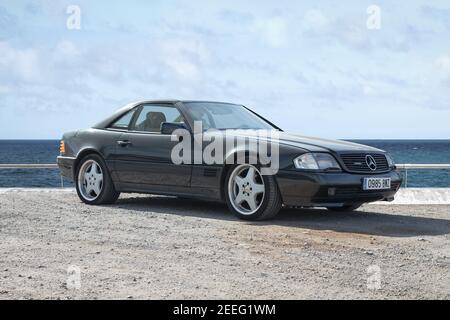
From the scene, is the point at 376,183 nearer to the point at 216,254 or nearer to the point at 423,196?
the point at 216,254

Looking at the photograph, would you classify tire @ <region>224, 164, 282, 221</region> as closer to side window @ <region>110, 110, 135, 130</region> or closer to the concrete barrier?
side window @ <region>110, 110, 135, 130</region>

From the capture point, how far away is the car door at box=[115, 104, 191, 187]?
364 inches

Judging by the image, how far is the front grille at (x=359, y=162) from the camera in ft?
27.5

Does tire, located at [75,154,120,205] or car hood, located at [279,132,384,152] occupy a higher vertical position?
car hood, located at [279,132,384,152]

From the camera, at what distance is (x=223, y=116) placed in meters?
9.51

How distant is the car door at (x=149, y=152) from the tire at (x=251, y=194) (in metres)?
0.72

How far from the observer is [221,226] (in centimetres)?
804

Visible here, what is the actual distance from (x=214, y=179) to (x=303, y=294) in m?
4.07

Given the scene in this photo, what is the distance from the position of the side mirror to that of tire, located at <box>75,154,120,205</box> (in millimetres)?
1373

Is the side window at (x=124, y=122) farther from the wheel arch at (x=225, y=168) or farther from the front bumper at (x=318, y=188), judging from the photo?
the front bumper at (x=318, y=188)

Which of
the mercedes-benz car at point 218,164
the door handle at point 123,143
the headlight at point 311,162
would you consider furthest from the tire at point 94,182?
the headlight at point 311,162

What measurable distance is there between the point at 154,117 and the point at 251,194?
2091 millimetres
